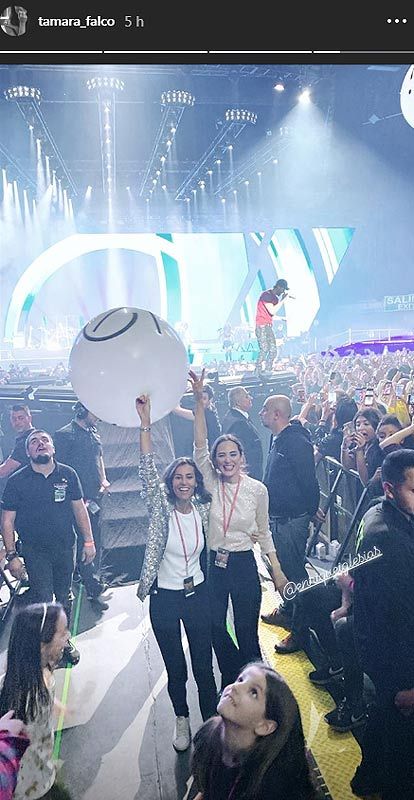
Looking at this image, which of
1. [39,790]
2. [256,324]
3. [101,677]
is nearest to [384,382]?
[256,324]

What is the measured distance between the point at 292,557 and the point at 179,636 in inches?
18.5

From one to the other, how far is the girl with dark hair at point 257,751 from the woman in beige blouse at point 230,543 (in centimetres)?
33

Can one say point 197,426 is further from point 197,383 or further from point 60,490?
point 60,490

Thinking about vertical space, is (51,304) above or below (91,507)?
above

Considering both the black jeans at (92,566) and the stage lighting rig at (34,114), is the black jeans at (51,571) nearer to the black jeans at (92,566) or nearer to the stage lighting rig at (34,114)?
the black jeans at (92,566)

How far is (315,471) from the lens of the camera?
182 cm

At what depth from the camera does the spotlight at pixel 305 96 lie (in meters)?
1.45

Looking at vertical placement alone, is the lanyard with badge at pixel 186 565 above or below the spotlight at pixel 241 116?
below

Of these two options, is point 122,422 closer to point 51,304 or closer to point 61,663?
point 51,304

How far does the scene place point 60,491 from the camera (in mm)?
1680

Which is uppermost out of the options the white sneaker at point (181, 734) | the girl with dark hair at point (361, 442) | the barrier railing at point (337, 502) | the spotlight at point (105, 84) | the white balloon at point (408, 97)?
the spotlight at point (105, 84)

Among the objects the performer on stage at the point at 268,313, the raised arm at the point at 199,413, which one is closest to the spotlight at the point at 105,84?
the performer on stage at the point at 268,313

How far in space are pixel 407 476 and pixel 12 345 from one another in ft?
4.14
